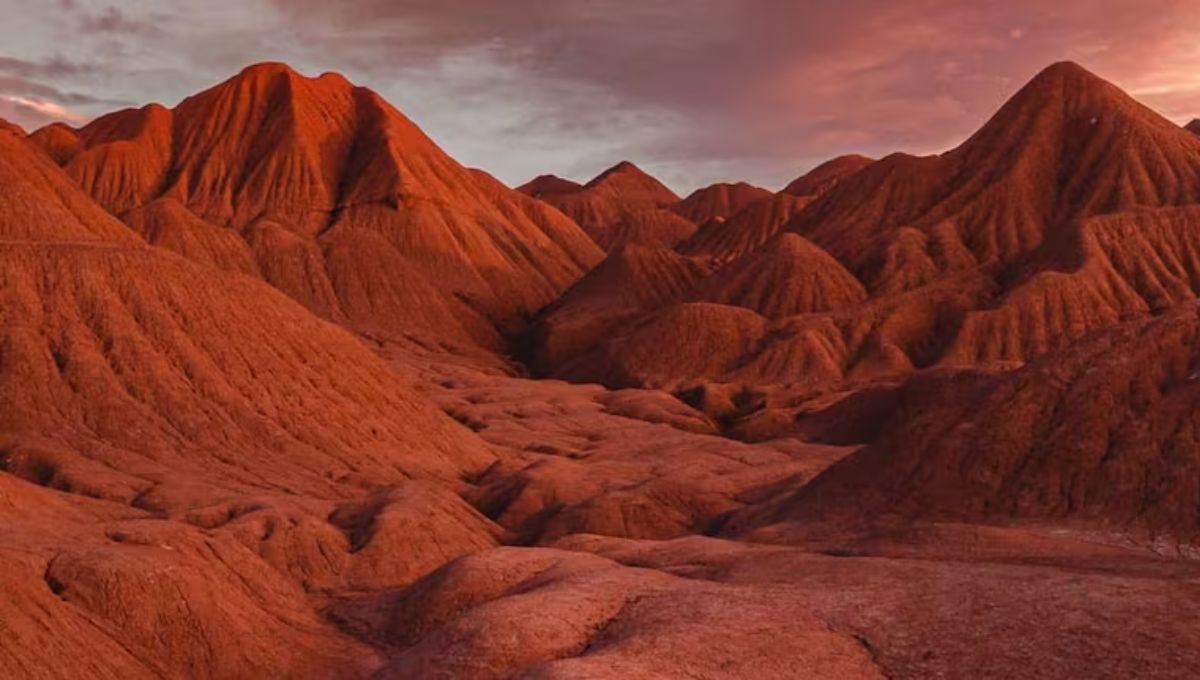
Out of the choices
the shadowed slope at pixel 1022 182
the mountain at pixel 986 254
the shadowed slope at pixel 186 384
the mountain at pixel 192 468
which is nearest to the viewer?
the mountain at pixel 192 468

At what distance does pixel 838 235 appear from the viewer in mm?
121688

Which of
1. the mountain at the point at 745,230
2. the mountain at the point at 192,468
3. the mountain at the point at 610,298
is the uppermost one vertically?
the mountain at the point at 745,230

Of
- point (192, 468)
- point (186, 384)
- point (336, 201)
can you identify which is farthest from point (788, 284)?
point (192, 468)

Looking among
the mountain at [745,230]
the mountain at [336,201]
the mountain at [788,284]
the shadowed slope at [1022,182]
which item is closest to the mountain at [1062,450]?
the mountain at [788,284]

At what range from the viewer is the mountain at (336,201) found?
114938 millimetres

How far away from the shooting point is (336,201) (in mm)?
136500

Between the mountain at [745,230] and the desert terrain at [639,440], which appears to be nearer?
the desert terrain at [639,440]

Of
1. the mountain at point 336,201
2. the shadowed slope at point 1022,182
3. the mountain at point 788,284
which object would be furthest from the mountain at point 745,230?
the mountain at point 788,284

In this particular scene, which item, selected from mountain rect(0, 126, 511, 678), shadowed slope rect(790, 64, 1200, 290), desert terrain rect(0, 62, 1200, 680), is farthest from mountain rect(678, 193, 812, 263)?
mountain rect(0, 126, 511, 678)

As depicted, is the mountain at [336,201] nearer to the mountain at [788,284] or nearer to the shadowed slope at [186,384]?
the mountain at [788,284]

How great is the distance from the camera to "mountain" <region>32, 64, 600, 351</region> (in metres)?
115

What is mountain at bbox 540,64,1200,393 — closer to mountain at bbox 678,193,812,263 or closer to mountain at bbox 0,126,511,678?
mountain at bbox 678,193,812,263

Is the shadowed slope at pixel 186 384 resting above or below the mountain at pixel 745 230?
below

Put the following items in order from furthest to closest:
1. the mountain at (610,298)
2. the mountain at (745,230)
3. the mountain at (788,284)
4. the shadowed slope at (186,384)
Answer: the mountain at (745,230), the mountain at (610,298), the mountain at (788,284), the shadowed slope at (186,384)
